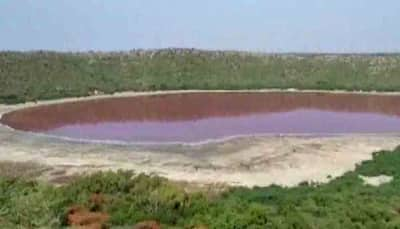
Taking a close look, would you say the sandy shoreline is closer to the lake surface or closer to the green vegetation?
the lake surface

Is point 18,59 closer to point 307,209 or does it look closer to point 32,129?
point 32,129

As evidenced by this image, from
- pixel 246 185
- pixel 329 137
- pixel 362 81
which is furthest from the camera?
pixel 362 81

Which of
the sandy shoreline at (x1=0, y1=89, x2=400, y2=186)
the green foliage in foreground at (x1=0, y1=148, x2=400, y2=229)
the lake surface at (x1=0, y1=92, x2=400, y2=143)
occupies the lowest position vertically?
the lake surface at (x1=0, y1=92, x2=400, y2=143)

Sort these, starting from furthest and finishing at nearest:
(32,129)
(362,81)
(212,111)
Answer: (362,81), (212,111), (32,129)

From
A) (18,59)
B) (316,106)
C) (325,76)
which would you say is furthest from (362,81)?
(18,59)

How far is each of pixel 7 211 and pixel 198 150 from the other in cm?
1111

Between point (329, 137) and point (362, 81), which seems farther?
point (362, 81)

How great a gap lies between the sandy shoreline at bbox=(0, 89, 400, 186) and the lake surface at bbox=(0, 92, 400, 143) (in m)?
2.13

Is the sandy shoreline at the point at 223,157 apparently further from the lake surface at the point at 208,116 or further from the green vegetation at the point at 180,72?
the green vegetation at the point at 180,72

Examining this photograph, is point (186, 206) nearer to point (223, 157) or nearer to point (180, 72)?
point (223, 157)

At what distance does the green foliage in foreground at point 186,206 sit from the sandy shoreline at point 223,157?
3.20 metres

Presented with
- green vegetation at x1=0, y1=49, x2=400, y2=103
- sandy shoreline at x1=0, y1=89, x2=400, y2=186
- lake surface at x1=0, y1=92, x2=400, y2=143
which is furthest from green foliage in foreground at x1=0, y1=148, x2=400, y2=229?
green vegetation at x1=0, y1=49, x2=400, y2=103

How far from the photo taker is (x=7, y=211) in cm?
1305

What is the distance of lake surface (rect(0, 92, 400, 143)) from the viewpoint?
93.9 ft
